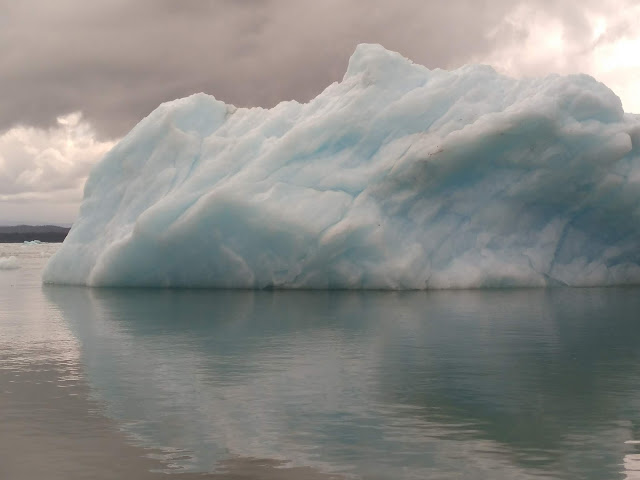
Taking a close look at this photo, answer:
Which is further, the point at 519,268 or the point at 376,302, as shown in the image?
the point at 519,268

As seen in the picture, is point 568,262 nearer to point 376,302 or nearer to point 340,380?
point 376,302

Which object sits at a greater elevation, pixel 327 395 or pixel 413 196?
pixel 413 196

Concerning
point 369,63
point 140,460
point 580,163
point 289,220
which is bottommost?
point 140,460

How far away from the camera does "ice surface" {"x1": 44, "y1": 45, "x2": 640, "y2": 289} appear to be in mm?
16312

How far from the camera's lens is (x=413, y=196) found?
16781mm

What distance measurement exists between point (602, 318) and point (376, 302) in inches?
155

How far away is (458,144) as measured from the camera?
52.5 ft

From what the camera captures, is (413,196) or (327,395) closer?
(327,395)

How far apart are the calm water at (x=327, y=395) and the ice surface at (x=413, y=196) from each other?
460 cm

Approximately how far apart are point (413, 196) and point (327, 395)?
10904 mm

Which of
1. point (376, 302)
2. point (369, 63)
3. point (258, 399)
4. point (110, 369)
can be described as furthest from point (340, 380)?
point (369, 63)

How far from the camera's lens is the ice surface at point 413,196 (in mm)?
16312

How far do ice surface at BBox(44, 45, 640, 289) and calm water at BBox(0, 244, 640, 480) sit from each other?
4600 mm

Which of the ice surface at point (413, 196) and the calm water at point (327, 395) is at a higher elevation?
the ice surface at point (413, 196)
